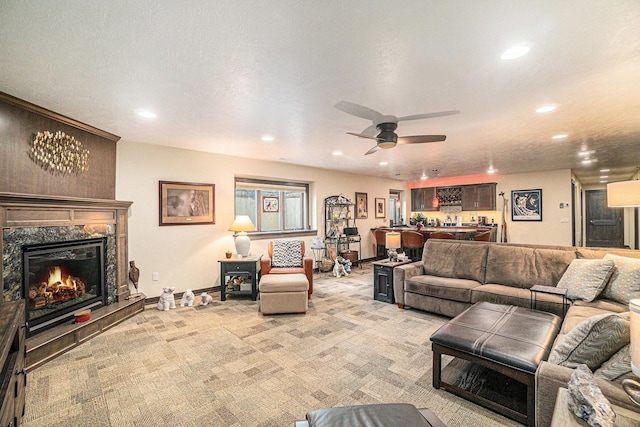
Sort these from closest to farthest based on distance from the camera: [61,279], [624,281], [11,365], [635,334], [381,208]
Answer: [635,334]
[11,365]
[624,281]
[61,279]
[381,208]

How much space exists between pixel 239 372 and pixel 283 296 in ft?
4.55

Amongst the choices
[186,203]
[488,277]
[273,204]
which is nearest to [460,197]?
[488,277]

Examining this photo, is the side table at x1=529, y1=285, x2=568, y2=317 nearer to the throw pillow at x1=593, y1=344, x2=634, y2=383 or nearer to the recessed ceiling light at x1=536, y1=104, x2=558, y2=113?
the throw pillow at x1=593, y1=344, x2=634, y2=383

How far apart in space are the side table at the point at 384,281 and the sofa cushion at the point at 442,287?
37 cm

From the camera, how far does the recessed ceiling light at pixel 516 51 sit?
6.14 feet

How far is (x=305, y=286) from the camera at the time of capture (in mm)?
3820

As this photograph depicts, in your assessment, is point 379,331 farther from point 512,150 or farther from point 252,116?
point 512,150

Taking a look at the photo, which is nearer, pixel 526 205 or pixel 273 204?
pixel 273 204

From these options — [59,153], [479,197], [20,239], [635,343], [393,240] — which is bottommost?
[635,343]

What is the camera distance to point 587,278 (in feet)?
9.20

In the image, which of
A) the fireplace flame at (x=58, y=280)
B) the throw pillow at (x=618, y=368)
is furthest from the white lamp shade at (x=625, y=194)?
the fireplace flame at (x=58, y=280)

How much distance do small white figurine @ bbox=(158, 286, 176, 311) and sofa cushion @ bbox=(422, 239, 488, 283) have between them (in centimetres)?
390

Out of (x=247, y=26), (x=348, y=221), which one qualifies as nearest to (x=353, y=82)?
(x=247, y=26)

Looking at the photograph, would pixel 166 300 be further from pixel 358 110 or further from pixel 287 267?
pixel 358 110
